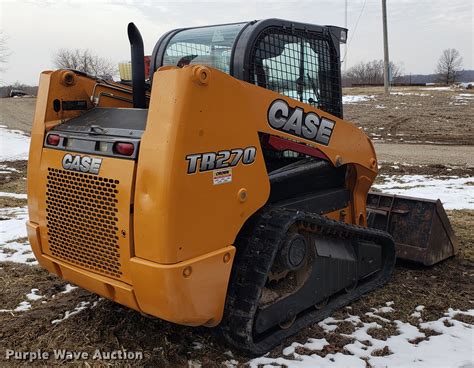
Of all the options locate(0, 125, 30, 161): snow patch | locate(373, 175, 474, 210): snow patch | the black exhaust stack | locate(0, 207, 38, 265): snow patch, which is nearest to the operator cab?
the black exhaust stack

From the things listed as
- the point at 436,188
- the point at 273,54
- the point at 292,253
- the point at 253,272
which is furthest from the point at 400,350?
the point at 436,188

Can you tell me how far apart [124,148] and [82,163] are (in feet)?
1.26

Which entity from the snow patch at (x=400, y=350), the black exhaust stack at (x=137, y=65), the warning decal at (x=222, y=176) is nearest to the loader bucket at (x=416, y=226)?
the snow patch at (x=400, y=350)

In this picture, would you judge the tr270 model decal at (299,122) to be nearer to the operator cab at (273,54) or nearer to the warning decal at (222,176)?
the operator cab at (273,54)

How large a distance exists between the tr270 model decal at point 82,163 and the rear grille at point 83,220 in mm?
39

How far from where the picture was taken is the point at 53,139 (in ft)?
11.3

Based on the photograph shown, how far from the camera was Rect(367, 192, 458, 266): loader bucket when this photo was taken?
5000 millimetres

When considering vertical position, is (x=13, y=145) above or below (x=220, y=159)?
below

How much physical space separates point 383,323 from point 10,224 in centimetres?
530

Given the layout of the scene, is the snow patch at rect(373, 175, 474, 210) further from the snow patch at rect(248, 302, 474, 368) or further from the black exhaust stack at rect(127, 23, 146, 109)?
the black exhaust stack at rect(127, 23, 146, 109)

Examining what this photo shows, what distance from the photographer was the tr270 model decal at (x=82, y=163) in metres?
3.09

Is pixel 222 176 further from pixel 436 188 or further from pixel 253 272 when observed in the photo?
pixel 436 188

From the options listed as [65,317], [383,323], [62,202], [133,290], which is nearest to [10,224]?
[65,317]

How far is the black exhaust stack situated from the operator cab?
48cm
